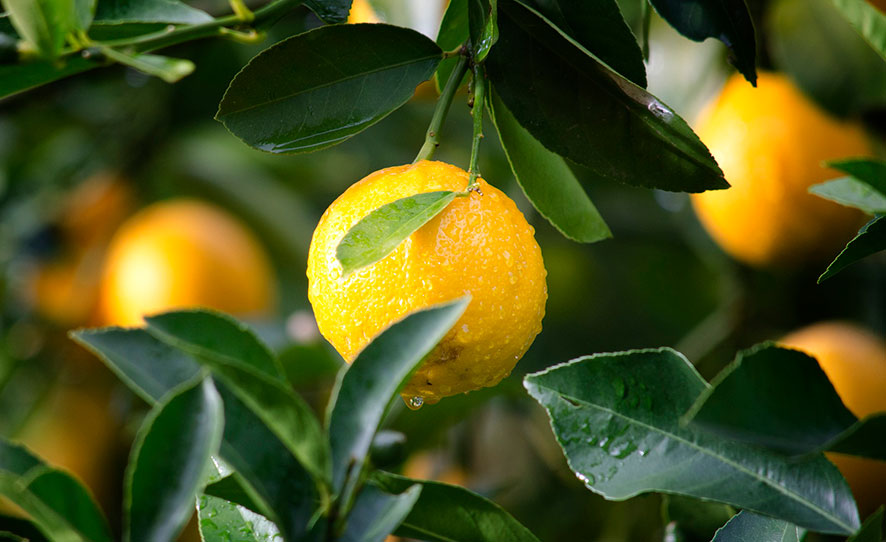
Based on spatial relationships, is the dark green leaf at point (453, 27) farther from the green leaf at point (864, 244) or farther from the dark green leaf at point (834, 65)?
the dark green leaf at point (834, 65)

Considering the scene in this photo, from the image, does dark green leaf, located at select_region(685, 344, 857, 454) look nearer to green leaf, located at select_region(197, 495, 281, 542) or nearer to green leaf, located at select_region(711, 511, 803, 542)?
green leaf, located at select_region(711, 511, 803, 542)

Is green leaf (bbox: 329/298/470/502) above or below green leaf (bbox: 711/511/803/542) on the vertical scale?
above

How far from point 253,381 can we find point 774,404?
290 mm

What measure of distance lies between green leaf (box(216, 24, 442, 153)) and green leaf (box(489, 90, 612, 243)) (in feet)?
0.26

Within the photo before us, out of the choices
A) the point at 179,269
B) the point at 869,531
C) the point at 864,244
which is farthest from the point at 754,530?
the point at 179,269

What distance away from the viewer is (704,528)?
2.60ft

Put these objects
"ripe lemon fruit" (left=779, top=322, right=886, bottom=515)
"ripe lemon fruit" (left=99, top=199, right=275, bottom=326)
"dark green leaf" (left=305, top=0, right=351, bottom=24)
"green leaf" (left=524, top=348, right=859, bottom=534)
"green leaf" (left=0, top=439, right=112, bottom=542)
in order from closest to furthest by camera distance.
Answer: "green leaf" (left=0, top=439, right=112, bottom=542), "green leaf" (left=524, top=348, right=859, bottom=534), "dark green leaf" (left=305, top=0, right=351, bottom=24), "ripe lemon fruit" (left=779, top=322, right=886, bottom=515), "ripe lemon fruit" (left=99, top=199, right=275, bottom=326)

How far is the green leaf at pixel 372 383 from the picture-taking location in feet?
1.59

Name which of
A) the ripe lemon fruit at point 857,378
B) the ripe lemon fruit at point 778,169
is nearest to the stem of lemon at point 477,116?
the ripe lemon fruit at point 857,378

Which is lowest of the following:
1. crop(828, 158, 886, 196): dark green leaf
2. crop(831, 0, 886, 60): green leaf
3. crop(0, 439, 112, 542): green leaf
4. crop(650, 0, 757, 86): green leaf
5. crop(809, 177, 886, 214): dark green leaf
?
crop(0, 439, 112, 542): green leaf

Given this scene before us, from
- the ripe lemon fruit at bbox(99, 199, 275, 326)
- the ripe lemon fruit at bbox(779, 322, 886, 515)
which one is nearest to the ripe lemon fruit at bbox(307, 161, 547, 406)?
the ripe lemon fruit at bbox(779, 322, 886, 515)

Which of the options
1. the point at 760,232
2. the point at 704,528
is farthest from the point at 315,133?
the point at 760,232

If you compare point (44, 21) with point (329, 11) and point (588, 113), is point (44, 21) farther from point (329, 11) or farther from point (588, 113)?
point (588, 113)

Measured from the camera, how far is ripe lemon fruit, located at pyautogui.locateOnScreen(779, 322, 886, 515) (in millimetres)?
1147
